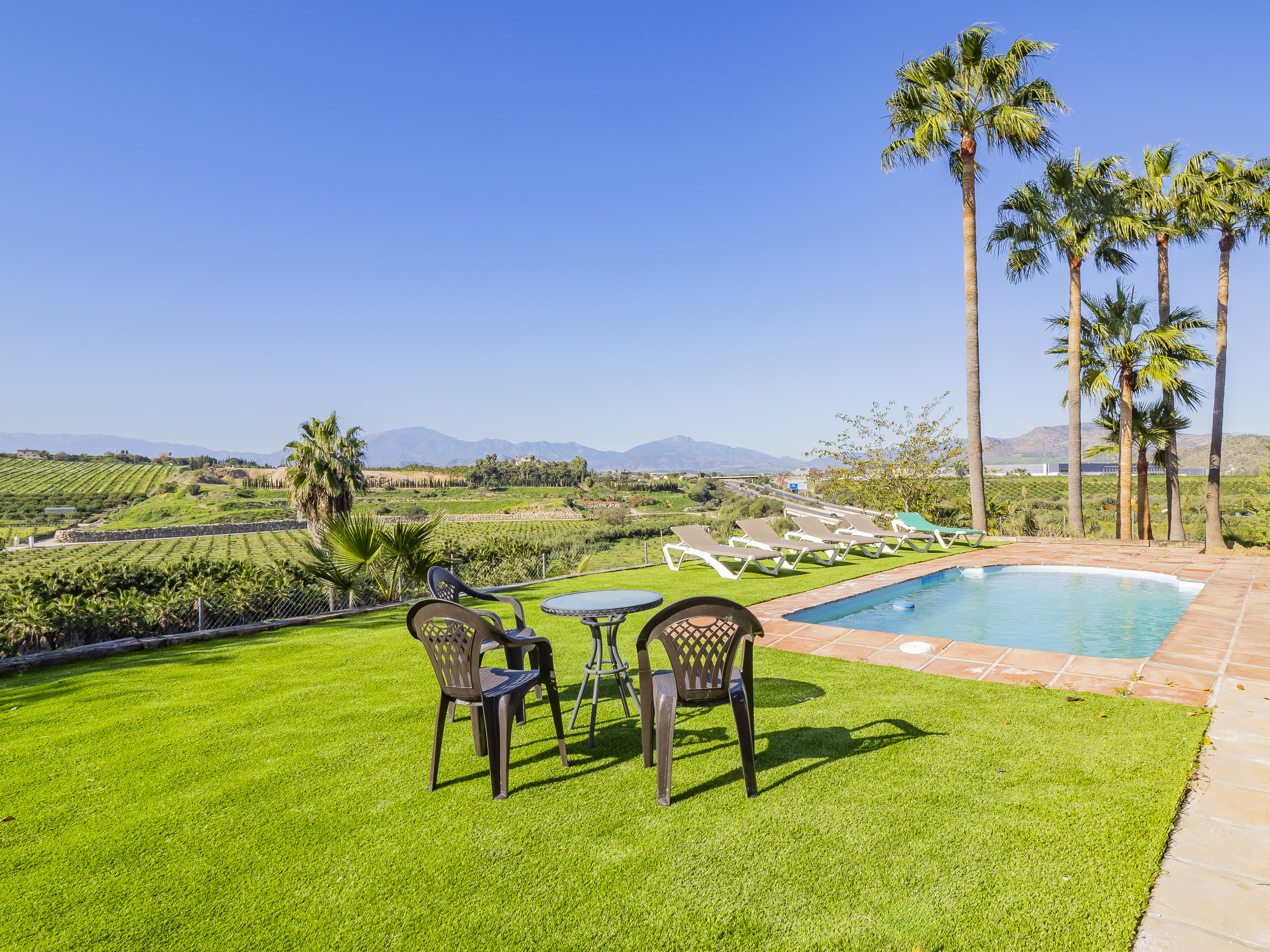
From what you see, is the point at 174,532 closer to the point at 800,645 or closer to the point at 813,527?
the point at 813,527

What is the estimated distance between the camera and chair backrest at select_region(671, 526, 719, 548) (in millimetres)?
10133

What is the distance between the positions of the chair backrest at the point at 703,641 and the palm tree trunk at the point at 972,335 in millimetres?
13269

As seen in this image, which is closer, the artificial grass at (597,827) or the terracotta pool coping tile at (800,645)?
the artificial grass at (597,827)

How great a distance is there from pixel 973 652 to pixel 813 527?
708 centimetres

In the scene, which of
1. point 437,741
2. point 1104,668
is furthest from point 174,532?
point 1104,668

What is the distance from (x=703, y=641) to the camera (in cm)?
258

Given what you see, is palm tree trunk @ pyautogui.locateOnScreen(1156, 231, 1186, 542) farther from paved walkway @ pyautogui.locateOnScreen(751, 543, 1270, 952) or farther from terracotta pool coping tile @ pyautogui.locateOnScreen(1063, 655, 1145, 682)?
terracotta pool coping tile @ pyautogui.locateOnScreen(1063, 655, 1145, 682)

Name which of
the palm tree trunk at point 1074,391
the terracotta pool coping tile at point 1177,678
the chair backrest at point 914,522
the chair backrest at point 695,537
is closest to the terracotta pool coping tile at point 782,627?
the terracotta pool coping tile at point 1177,678

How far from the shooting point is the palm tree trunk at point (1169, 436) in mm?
14344

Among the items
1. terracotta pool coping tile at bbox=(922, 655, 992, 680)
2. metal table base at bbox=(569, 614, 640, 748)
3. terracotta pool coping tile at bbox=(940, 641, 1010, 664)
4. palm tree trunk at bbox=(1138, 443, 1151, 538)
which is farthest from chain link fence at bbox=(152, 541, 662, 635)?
palm tree trunk at bbox=(1138, 443, 1151, 538)

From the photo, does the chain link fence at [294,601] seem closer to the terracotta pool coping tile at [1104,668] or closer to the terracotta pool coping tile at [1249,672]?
the terracotta pool coping tile at [1104,668]

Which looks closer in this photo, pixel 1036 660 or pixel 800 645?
pixel 1036 660

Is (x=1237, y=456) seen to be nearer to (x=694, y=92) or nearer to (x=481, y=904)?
(x=694, y=92)

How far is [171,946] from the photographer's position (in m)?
1.80
